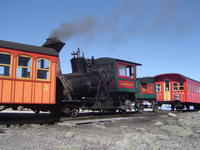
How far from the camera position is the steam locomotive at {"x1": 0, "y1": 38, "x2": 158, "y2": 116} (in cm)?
902

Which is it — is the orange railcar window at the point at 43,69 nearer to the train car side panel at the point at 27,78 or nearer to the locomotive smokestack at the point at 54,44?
the train car side panel at the point at 27,78

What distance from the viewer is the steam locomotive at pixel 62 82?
902 cm

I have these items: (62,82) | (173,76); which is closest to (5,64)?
(62,82)

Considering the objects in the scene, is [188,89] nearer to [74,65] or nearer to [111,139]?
[74,65]

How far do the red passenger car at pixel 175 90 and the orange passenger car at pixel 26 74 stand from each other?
550 inches

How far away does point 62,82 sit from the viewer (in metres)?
11.1

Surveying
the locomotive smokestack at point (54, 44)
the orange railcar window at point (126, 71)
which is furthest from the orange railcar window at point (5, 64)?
the orange railcar window at point (126, 71)

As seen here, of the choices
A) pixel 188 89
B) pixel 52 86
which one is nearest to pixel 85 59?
pixel 52 86

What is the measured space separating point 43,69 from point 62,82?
1.50 meters

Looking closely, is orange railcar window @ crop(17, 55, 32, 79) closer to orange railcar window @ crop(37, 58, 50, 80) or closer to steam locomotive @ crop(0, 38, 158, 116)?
steam locomotive @ crop(0, 38, 158, 116)

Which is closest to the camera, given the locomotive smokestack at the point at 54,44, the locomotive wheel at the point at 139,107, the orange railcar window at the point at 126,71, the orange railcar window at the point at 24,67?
the orange railcar window at the point at 24,67

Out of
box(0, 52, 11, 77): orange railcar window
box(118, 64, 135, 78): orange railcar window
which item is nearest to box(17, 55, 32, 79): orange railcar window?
box(0, 52, 11, 77): orange railcar window

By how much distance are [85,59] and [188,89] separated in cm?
1182

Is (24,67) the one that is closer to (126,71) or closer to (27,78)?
(27,78)
